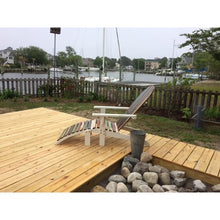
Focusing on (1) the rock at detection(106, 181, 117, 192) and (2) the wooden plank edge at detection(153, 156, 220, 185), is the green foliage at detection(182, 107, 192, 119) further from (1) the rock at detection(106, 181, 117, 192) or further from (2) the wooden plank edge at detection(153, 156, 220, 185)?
(1) the rock at detection(106, 181, 117, 192)

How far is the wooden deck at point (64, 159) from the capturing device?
2035mm

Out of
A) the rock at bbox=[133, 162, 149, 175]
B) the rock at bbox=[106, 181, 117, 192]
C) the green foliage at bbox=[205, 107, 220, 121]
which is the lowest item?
the rock at bbox=[106, 181, 117, 192]

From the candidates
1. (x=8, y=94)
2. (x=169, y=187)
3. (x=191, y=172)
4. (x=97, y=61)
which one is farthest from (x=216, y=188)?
(x=97, y=61)

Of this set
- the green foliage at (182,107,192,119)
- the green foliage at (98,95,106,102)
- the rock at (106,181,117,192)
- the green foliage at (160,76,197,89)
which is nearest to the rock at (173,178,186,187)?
the rock at (106,181,117,192)

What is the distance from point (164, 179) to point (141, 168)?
326 millimetres

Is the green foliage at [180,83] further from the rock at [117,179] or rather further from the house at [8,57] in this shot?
the house at [8,57]

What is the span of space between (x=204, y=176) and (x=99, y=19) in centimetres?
298

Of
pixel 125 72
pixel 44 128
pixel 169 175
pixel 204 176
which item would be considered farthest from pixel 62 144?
pixel 125 72

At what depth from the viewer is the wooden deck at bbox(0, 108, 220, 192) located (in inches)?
80.1

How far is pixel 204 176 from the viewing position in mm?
2426

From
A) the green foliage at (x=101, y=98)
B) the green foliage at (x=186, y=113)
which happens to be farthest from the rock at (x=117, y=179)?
the green foliage at (x=101, y=98)

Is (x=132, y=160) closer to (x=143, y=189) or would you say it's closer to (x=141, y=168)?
(x=141, y=168)

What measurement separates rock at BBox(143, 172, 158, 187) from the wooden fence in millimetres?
3973
